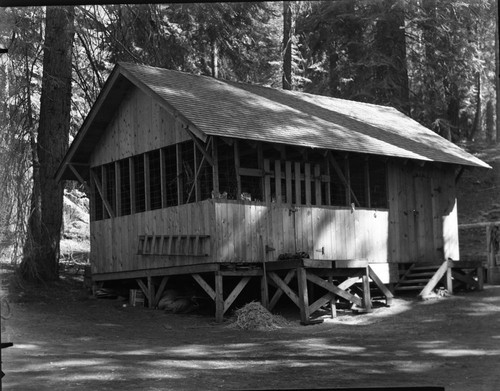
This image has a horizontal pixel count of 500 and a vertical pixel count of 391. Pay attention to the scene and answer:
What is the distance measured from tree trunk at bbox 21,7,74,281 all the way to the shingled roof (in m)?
1.27

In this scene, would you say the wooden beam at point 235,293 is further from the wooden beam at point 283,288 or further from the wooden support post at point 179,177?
the wooden support post at point 179,177

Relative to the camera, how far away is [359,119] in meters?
21.1

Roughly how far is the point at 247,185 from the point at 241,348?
4131mm

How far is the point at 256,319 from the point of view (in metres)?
15.8

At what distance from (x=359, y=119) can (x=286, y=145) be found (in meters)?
4.16

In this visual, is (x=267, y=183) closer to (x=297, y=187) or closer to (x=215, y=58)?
(x=297, y=187)

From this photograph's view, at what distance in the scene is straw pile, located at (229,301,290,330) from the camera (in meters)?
15.8

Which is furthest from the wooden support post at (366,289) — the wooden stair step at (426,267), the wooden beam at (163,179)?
the wooden beam at (163,179)

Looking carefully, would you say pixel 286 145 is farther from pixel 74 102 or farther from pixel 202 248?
pixel 74 102

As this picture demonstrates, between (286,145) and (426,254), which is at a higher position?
(286,145)

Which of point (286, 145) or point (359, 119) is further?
point (359, 119)

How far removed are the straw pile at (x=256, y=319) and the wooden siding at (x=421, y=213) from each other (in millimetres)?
4480

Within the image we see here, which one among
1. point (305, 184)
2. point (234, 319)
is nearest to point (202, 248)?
point (234, 319)

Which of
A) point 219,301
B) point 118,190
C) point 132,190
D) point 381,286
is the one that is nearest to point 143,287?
point 132,190
